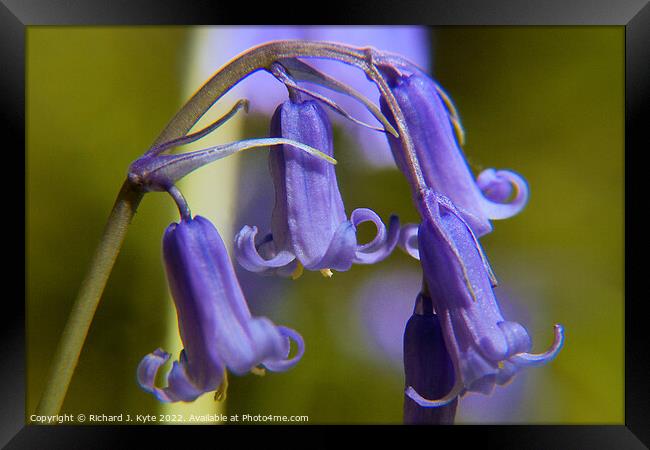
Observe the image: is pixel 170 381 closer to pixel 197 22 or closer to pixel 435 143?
pixel 435 143

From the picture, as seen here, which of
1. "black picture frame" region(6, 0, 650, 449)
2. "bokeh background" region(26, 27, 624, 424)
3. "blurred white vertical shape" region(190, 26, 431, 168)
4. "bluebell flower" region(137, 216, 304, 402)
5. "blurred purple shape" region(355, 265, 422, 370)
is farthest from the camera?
"blurred purple shape" region(355, 265, 422, 370)

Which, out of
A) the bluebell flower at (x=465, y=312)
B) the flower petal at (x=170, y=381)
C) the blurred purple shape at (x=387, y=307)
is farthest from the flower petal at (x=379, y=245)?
the blurred purple shape at (x=387, y=307)

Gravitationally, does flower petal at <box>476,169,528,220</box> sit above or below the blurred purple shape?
above

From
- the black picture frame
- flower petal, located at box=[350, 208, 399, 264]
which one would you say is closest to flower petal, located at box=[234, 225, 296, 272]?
→ flower petal, located at box=[350, 208, 399, 264]

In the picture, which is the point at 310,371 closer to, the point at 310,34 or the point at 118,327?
the point at 118,327

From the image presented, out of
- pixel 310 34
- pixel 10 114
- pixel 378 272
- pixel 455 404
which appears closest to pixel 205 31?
pixel 310 34

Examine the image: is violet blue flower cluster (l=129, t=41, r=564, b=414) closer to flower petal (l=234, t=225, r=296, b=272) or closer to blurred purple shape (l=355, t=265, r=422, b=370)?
flower petal (l=234, t=225, r=296, b=272)

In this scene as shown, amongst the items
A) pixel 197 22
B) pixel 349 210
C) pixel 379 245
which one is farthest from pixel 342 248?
pixel 349 210
